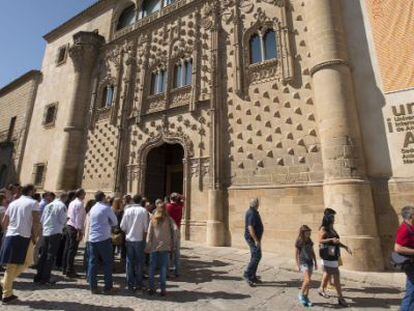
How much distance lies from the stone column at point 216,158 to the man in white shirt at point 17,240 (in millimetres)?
6396

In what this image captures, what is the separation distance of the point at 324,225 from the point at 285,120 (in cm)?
553

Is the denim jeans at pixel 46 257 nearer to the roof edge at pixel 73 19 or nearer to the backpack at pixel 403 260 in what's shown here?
the backpack at pixel 403 260

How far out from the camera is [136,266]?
5172 millimetres

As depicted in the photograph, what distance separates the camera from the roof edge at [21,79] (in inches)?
841

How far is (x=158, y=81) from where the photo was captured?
1427cm

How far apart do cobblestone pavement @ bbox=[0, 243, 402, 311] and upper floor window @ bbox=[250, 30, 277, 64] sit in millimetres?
7972

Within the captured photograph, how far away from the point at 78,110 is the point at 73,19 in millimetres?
8227

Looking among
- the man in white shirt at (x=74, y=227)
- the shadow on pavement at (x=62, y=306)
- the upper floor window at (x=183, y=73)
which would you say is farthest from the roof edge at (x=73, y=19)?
the shadow on pavement at (x=62, y=306)

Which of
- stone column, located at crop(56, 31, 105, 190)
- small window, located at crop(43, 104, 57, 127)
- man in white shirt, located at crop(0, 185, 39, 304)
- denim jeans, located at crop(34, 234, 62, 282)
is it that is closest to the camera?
man in white shirt, located at crop(0, 185, 39, 304)

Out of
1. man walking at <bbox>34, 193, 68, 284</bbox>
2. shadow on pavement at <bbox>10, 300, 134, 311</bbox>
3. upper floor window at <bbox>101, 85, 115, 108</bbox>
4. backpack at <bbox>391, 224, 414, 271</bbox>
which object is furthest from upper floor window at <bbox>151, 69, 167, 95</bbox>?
backpack at <bbox>391, 224, 414, 271</bbox>

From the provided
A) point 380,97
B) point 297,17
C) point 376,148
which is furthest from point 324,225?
point 297,17

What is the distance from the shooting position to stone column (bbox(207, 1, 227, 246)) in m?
10.1

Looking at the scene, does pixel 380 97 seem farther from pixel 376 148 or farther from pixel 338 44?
pixel 338 44

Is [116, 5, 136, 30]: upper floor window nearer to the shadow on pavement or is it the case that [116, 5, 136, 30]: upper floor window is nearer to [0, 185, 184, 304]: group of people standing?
[0, 185, 184, 304]: group of people standing
